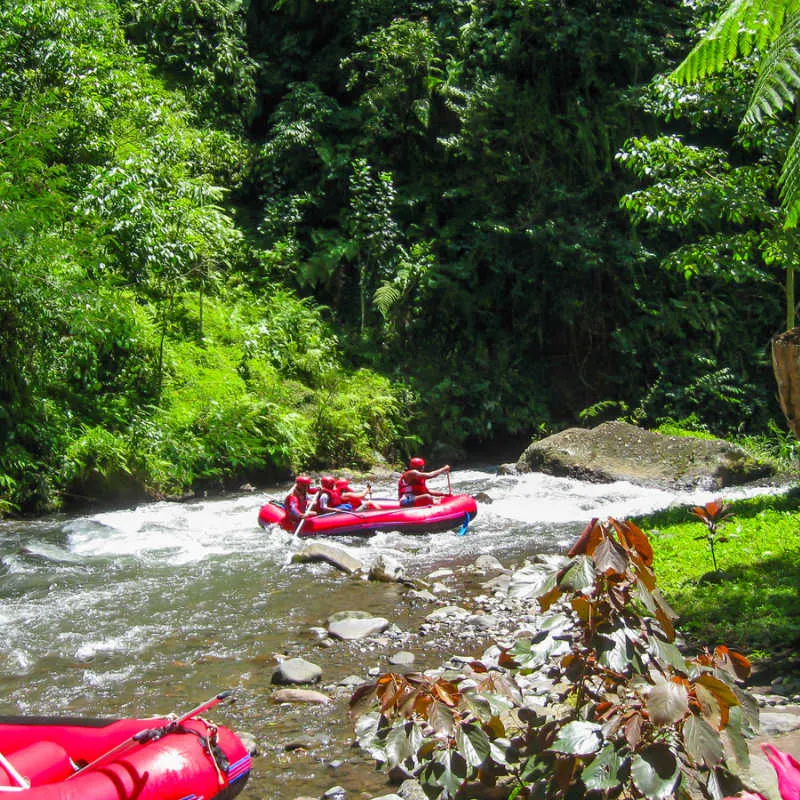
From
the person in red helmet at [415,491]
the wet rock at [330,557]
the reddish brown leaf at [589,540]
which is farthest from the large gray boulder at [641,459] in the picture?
the reddish brown leaf at [589,540]

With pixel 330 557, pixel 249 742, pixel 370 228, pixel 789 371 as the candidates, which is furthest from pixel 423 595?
pixel 370 228

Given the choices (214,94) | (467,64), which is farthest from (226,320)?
(467,64)

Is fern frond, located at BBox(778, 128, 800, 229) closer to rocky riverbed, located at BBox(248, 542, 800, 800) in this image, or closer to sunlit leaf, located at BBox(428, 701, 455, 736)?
rocky riverbed, located at BBox(248, 542, 800, 800)

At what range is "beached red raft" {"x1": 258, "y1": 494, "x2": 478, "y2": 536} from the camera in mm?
10102

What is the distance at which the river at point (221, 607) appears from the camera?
507 cm

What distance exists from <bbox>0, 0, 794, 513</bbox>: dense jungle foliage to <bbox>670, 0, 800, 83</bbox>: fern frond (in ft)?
27.6

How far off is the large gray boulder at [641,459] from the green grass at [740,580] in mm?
4105

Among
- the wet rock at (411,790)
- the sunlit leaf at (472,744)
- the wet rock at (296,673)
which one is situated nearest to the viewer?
the sunlit leaf at (472,744)

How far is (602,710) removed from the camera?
263 cm

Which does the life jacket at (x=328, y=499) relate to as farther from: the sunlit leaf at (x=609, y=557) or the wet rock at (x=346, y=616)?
the sunlit leaf at (x=609, y=557)

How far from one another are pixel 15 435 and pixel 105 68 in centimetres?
675

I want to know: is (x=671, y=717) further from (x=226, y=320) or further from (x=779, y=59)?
(x=226, y=320)

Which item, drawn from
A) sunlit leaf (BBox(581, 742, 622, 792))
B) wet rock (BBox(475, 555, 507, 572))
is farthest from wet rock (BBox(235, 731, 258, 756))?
wet rock (BBox(475, 555, 507, 572))

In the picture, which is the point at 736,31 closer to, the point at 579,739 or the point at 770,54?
the point at 770,54
